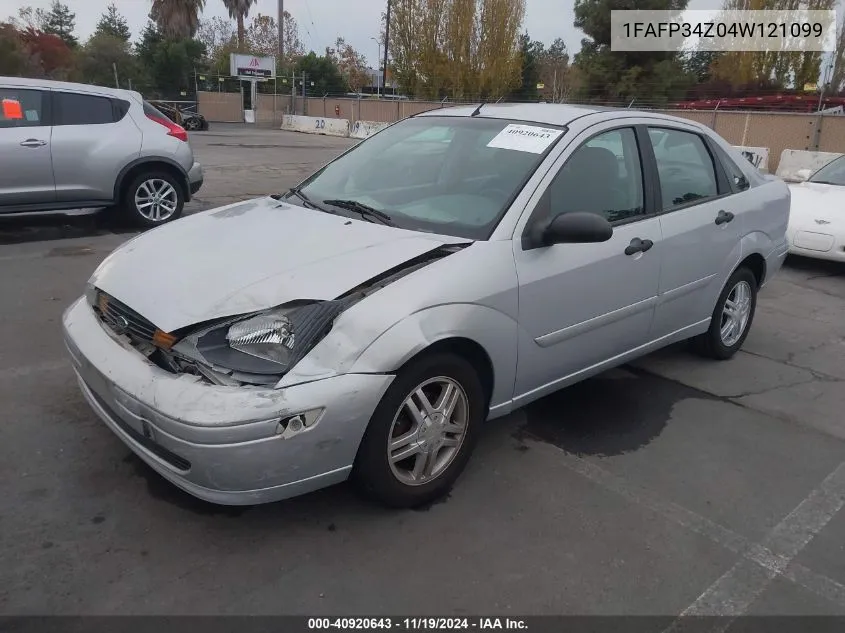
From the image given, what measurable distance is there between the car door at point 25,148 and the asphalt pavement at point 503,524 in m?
3.75

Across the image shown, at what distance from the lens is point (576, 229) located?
→ 308cm

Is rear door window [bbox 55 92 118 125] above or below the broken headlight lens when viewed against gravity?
above

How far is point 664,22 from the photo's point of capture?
33344 millimetres

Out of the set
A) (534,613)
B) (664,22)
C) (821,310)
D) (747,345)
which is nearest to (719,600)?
(534,613)

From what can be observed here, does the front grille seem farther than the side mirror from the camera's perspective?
No

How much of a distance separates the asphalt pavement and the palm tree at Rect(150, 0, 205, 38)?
57.4 m

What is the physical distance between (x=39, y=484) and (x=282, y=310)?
141 cm

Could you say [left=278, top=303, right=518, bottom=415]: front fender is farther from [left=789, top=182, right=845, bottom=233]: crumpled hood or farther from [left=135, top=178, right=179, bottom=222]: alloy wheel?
[left=135, top=178, right=179, bottom=222]: alloy wheel

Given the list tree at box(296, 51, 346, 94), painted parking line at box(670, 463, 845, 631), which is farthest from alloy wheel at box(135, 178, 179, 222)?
tree at box(296, 51, 346, 94)

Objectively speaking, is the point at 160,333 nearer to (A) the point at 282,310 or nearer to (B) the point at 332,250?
(A) the point at 282,310

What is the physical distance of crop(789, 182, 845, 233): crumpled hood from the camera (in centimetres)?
755

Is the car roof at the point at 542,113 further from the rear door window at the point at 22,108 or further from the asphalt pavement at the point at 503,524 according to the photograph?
the rear door window at the point at 22,108

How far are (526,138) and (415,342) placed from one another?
1.46 meters

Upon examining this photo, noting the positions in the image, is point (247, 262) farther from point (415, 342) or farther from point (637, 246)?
point (637, 246)
